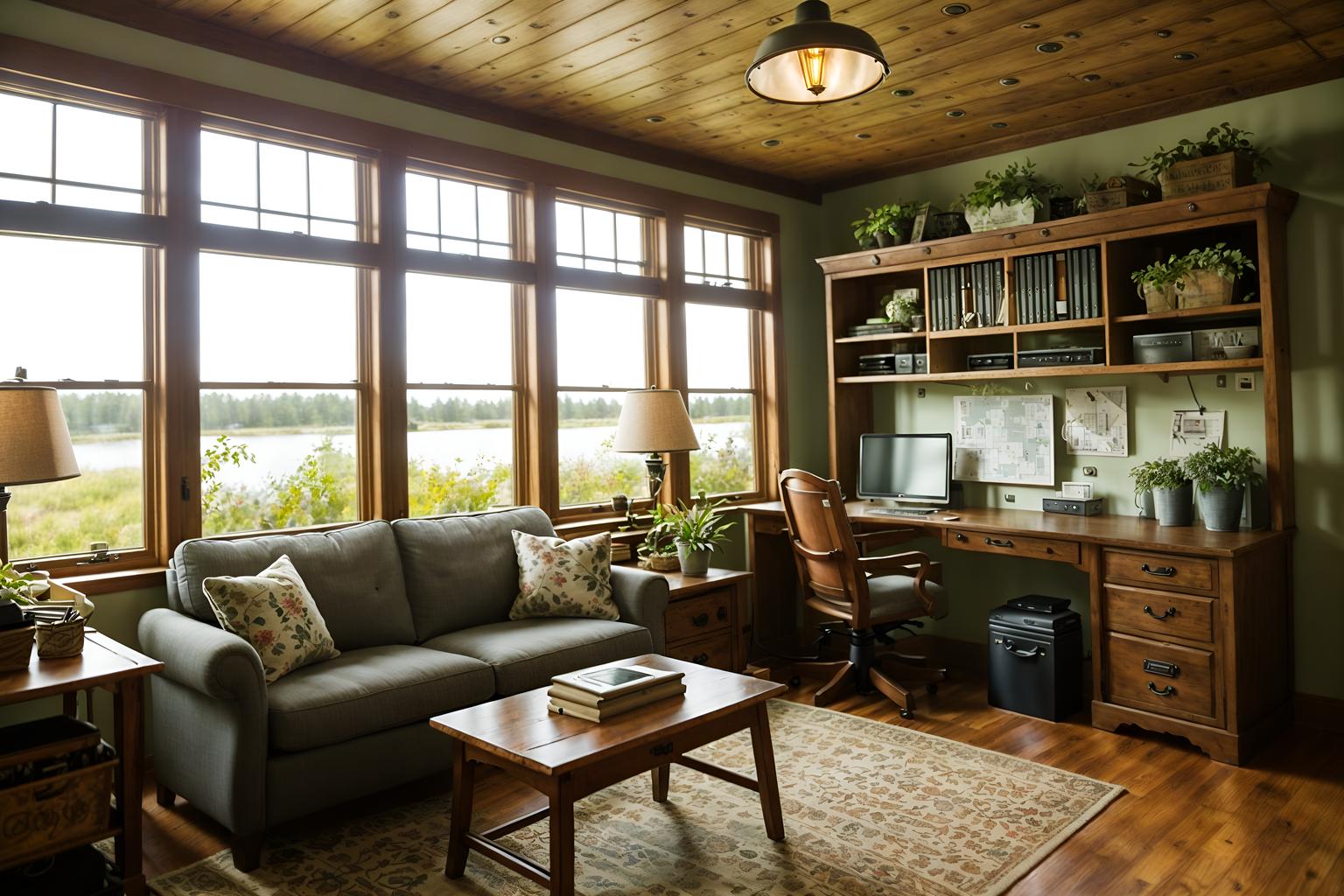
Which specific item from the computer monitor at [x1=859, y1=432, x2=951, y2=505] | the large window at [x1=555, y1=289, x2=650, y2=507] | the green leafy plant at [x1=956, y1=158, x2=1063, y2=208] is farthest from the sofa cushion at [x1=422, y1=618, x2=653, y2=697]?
the green leafy plant at [x1=956, y1=158, x2=1063, y2=208]

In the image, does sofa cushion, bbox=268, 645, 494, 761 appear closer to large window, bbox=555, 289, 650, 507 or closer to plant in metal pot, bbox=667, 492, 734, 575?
plant in metal pot, bbox=667, 492, 734, 575

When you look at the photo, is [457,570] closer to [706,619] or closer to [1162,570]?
[706,619]

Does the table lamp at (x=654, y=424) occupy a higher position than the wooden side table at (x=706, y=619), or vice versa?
the table lamp at (x=654, y=424)

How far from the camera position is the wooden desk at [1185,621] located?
11.6 feet

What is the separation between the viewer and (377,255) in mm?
3957

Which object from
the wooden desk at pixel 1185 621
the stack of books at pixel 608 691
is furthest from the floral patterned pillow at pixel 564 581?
the wooden desk at pixel 1185 621

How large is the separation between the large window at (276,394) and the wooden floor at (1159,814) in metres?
1.12

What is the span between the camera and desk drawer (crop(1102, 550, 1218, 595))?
11.7 feet

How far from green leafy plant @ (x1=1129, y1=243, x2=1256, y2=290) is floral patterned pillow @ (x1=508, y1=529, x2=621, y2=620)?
265 centimetres

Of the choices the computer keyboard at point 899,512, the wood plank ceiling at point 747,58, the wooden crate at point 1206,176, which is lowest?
the computer keyboard at point 899,512

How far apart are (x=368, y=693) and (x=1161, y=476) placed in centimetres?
335

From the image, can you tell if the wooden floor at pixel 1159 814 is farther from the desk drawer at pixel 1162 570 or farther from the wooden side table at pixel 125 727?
the desk drawer at pixel 1162 570

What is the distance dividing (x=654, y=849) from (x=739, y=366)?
3231 millimetres

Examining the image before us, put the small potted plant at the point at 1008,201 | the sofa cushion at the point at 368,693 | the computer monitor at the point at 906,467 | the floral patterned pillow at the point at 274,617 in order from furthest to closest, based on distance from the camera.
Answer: the computer monitor at the point at 906,467, the small potted plant at the point at 1008,201, the floral patterned pillow at the point at 274,617, the sofa cushion at the point at 368,693
